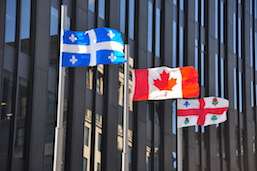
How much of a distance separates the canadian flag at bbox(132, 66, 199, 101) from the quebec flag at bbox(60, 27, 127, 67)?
5794mm

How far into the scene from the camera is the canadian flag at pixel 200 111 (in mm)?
29641

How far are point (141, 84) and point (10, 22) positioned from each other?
6.10 m

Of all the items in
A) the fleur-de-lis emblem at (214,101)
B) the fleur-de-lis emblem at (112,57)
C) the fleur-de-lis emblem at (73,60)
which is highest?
the fleur-de-lis emblem at (112,57)

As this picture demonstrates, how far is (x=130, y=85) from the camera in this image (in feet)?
99.1

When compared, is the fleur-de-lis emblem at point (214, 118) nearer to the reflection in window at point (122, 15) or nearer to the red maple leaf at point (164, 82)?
the red maple leaf at point (164, 82)

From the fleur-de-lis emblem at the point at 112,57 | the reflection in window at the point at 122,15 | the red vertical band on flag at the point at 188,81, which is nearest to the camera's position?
the fleur-de-lis emblem at the point at 112,57

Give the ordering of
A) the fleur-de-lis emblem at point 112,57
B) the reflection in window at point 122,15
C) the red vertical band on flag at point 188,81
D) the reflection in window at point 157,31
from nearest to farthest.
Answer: the fleur-de-lis emblem at point 112,57, the red vertical band on flag at point 188,81, the reflection in window at point 122,15, the reflection in window at point 157,31

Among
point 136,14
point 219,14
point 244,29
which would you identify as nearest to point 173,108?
point 136,14

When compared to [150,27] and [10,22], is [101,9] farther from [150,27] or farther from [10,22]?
[10,22]

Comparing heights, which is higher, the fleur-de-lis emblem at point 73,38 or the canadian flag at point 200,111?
the fleur-de-lis emblem at point 73,38

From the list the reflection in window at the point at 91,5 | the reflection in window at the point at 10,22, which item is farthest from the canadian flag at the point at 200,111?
the reflection in window at the point at 10,22

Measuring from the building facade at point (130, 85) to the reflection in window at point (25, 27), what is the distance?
0.14 ft

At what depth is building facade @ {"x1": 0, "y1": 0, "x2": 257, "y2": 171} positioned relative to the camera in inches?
928

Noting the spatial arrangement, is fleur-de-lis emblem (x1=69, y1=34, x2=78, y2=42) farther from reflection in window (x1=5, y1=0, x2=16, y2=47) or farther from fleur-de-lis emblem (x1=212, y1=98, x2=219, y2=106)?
fleur-de-lis emblem (x1=212, y1=98, x2=219, y2=106)
